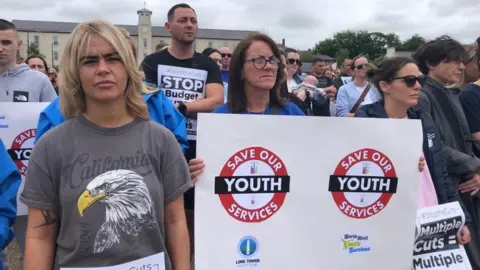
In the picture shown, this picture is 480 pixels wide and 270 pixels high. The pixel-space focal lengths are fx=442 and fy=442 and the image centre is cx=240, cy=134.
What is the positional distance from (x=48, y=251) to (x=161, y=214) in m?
0.49

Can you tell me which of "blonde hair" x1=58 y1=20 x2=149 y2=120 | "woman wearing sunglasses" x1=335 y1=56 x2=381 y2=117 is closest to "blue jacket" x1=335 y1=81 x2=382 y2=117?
"woman wearing sunglasses" x1=335 y1=56 x2=381 y2=117

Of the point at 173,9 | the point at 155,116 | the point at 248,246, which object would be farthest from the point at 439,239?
the point at 173,9

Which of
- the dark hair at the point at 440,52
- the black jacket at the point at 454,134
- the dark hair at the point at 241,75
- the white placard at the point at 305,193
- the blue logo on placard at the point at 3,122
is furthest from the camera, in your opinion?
the dark hair at the point at 440,52

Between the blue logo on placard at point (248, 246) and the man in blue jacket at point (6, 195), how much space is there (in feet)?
3.85

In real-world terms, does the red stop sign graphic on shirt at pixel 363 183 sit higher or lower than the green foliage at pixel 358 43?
lower

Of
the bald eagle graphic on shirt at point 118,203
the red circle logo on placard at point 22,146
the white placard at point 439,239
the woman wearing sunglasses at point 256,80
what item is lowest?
the white placard at point 439,239

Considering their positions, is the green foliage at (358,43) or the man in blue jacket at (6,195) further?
the green foliage at (358,43)

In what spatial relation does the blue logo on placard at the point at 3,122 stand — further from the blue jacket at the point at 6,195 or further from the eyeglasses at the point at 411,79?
the eyeglasses at the point at 411,79

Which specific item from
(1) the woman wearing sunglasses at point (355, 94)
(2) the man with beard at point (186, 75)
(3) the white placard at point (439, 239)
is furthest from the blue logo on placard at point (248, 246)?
(1) the woman wearing sunglasses at point (355, 94)

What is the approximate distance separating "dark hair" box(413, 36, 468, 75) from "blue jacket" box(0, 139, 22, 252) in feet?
10.6

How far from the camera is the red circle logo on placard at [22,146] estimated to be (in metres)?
3.14

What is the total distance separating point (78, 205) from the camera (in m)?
1.80

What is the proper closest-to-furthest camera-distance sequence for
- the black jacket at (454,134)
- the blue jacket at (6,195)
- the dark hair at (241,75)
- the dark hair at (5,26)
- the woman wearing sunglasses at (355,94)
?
the blue jacket at (6,195), the dark hair at (241,75), the black jacket at (454,134), the dark hair at (5,26), the woman wearing sunglasses at (355,94)

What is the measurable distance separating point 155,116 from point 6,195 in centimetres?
84
